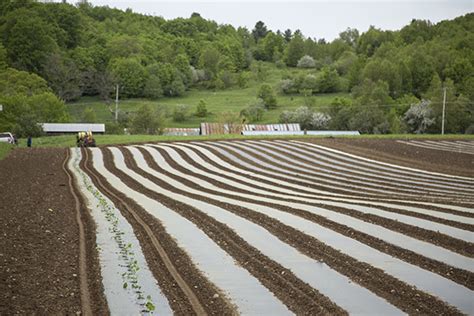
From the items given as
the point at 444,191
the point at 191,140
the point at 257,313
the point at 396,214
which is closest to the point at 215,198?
the point at 396,214

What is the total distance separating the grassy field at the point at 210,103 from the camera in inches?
4055

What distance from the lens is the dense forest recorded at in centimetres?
7838

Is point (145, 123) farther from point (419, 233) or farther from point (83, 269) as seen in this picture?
point (83, 269)

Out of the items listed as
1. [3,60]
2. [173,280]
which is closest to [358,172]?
[173,280]

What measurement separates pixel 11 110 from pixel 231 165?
4362 centimetres

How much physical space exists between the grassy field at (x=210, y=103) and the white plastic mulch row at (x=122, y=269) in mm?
76764

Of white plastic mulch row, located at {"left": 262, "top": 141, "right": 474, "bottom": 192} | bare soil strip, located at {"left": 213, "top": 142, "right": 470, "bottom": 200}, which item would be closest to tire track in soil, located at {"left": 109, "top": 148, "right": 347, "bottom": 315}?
bare soil strip, located at {"left": 213, "top": 142, "right": 470, "bottom": 200}

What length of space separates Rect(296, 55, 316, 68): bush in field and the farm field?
136m

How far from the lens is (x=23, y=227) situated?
48.9 feet

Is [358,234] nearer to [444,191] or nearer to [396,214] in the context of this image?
[396,214]

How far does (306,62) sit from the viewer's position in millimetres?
166000

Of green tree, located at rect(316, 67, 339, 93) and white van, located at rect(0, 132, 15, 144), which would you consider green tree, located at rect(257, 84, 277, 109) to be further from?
white van, located at rect(0, 132, 15, 144)

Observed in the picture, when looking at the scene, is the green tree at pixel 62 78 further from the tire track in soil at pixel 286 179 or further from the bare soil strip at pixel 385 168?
the bare soil strip at pixel 385 168

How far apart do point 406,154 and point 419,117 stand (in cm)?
3838
